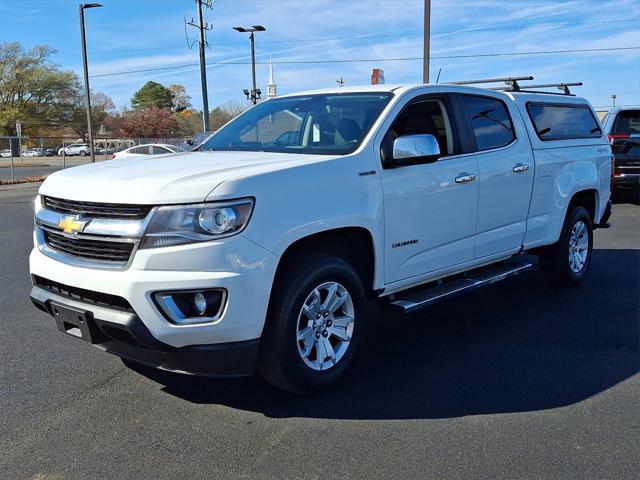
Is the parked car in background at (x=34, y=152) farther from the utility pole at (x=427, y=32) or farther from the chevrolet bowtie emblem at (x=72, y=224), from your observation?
the chevrolet bowtie emblem at (x=72, y=224)

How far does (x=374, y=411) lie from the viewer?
3592 millimetres

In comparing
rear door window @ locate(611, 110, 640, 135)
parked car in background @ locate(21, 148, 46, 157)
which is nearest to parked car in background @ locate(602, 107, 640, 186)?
rear door window @ locate(611, 110, 640, 135)

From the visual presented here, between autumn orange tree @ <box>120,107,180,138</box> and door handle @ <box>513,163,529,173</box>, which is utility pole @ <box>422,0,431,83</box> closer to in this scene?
door handle @ <box>513,163,529,173</box>

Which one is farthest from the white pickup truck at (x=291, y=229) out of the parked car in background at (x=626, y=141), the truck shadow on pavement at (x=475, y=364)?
the parked car in background at (x=626, y=141)

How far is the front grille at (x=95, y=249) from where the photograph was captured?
128 inches

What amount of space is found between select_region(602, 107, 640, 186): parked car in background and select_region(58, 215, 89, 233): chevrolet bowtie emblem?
1177 centimetres

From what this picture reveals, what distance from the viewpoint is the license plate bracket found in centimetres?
335

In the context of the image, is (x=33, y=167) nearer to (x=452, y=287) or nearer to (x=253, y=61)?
(x=253, y=61)

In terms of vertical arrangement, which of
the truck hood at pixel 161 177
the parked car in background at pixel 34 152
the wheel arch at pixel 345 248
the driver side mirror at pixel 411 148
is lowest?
the parked car in background at pixel 34 152

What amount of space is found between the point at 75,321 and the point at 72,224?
554 mm

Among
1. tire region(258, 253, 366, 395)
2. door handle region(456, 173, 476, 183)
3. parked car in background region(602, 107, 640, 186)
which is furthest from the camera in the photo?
parked car in background region(602, 107, 640, 186)

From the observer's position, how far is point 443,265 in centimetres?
465

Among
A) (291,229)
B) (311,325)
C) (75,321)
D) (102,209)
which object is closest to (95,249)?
(102,209)

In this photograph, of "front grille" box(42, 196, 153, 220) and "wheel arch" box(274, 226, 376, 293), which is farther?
"wheel arch" box(274, 226, 376, 293)
